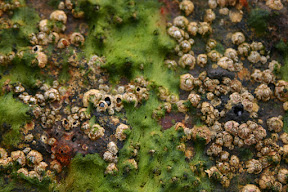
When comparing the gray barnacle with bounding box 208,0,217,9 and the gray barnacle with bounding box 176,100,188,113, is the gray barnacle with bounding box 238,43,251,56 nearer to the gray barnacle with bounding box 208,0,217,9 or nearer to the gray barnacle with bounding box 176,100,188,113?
the gray barnacle with bounding box 208,0,217,9

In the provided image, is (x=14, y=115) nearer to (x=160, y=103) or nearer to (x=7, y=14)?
(x=7, y=14)

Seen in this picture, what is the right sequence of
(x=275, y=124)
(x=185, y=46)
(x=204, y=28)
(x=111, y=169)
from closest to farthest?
(x=111, y=169)
(x=275, y=124)
(x=185, y=46)
(x=204, y=28)

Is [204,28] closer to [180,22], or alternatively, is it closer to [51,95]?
[180,22]

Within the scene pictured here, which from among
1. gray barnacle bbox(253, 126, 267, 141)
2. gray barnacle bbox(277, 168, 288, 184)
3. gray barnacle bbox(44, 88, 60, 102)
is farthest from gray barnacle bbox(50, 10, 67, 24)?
gray barnacle bbox(277, 168, 288, 184)

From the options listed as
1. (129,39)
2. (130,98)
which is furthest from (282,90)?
(129,39)

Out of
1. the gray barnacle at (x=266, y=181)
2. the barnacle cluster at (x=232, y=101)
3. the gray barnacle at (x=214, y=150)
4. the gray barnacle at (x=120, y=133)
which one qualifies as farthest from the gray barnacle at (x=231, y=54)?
the gray barnacle at (x=120, y=133)

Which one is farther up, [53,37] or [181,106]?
[53,37]

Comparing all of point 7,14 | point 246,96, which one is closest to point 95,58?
point 7,14
